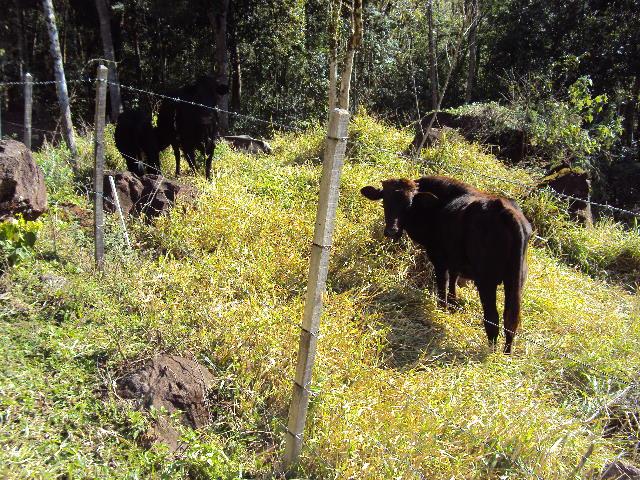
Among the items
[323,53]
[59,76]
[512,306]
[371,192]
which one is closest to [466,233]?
[512,306]

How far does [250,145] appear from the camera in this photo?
11.5 m

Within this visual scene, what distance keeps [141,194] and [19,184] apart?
1638 mm

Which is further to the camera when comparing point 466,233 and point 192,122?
point 192,122

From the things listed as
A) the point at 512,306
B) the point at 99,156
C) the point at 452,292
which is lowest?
the point at 452,292

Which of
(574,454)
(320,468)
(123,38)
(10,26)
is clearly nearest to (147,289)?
(320,468)

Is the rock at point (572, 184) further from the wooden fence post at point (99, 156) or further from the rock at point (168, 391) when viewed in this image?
the rock at point (168, 391)

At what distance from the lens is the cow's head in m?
Answer: 5.55

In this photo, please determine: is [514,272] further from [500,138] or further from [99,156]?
[500,138]

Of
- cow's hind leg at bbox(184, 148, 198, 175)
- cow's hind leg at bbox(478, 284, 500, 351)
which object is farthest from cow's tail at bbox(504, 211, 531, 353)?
cow's hind leg at bbox(184, 148, 198, 175)

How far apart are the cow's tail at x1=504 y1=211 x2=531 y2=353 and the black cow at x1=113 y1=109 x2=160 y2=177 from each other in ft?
16.7

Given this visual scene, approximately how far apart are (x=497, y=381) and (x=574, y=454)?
2.76ft

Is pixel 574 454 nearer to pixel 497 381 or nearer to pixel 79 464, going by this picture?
pixel 497 381

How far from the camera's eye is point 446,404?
3459mm

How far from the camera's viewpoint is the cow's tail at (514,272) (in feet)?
14.9
